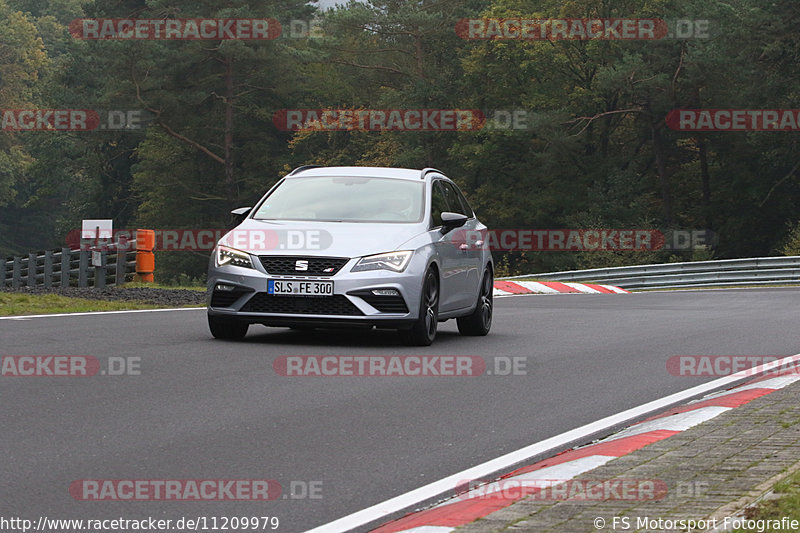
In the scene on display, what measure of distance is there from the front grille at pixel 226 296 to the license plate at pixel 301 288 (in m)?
0.26

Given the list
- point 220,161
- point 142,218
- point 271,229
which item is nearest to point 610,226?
point 220,161

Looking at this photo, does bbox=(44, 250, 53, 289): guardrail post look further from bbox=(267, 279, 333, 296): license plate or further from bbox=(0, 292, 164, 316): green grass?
bbox=(267, 279, 333, 296): license plate

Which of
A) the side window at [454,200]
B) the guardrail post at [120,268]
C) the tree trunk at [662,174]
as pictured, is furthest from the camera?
the tree trunk at [662,174]

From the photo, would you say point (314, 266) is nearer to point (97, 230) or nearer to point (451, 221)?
point (451, 221)

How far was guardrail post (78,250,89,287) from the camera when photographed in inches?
1121

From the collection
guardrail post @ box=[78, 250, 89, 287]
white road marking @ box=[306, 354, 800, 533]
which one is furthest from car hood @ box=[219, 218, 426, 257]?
guardrail post @ box=[78, 250, 89, 287]

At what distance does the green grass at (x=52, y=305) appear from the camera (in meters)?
17.5

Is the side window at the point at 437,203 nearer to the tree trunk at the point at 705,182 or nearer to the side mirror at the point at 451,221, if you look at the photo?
the side mirror at the point at 451,221

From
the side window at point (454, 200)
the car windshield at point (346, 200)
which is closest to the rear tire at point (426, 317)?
the car windshield at point (346, 200)

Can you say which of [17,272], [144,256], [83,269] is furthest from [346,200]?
[17,272]

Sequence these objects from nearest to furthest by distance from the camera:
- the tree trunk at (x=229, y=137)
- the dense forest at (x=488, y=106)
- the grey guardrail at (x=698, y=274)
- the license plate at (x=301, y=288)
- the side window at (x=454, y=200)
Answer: the license plate at (x=301, y=288), the side window at (x=454, y=200), the grey guardrail at (x=698, y=274), the dense forest at (x=488, y=106), the tree trunk at (x=229, y=137)

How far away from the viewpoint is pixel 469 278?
1475 cm

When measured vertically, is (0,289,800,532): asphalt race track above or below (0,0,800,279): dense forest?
below

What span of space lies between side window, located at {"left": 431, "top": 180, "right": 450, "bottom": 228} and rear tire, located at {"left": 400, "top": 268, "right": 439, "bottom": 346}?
82 cm
